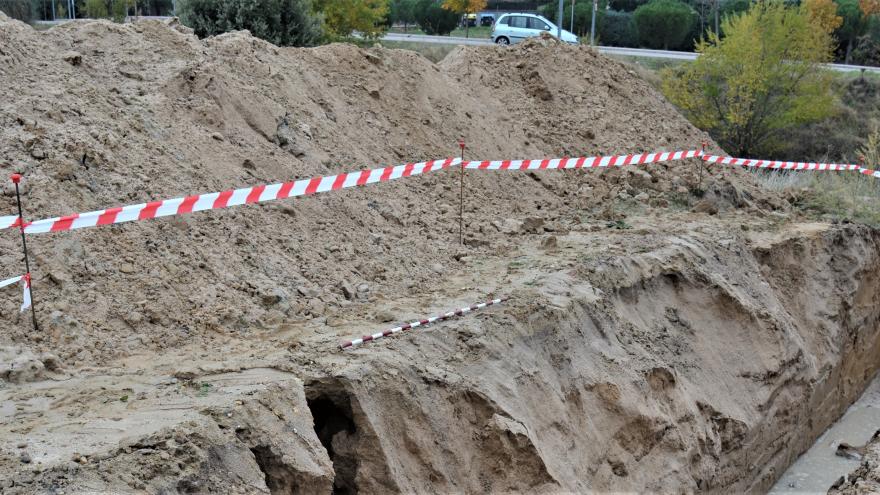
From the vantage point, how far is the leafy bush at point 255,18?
640 inches

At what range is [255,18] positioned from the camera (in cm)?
1666

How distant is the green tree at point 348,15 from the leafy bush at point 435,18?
743 inches

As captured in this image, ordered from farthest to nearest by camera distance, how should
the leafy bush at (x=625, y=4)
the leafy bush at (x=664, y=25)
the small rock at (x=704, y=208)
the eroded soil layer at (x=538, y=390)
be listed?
the leafy bush at (x=625, y=4) < the leafy bush at (x=664, y=25) < the small rock at (x=704, y=208) < the eroded soil layer at (x=538, y=390)

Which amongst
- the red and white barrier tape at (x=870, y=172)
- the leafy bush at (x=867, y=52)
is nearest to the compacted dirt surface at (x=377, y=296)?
the red and white barrier tape at (x=870, y=172)

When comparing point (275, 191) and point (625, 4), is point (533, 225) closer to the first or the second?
point (275, 191)

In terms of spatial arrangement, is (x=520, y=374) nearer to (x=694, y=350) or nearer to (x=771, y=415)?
(x=694, y=350)

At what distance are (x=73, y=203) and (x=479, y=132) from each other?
271 inches

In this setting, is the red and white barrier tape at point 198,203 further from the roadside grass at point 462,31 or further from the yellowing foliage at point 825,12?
the roadside grass at point 462,31

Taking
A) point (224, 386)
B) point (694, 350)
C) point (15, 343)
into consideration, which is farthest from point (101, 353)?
point (694, 350)

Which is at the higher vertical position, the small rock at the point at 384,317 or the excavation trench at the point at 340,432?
the small rock at the point at 384,317

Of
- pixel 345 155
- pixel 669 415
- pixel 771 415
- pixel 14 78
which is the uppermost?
pixel 14 78

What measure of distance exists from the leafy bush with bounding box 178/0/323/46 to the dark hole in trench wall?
10.9m

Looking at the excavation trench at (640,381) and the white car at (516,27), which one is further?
the white car at (516,27)

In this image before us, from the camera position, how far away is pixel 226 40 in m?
11.7
